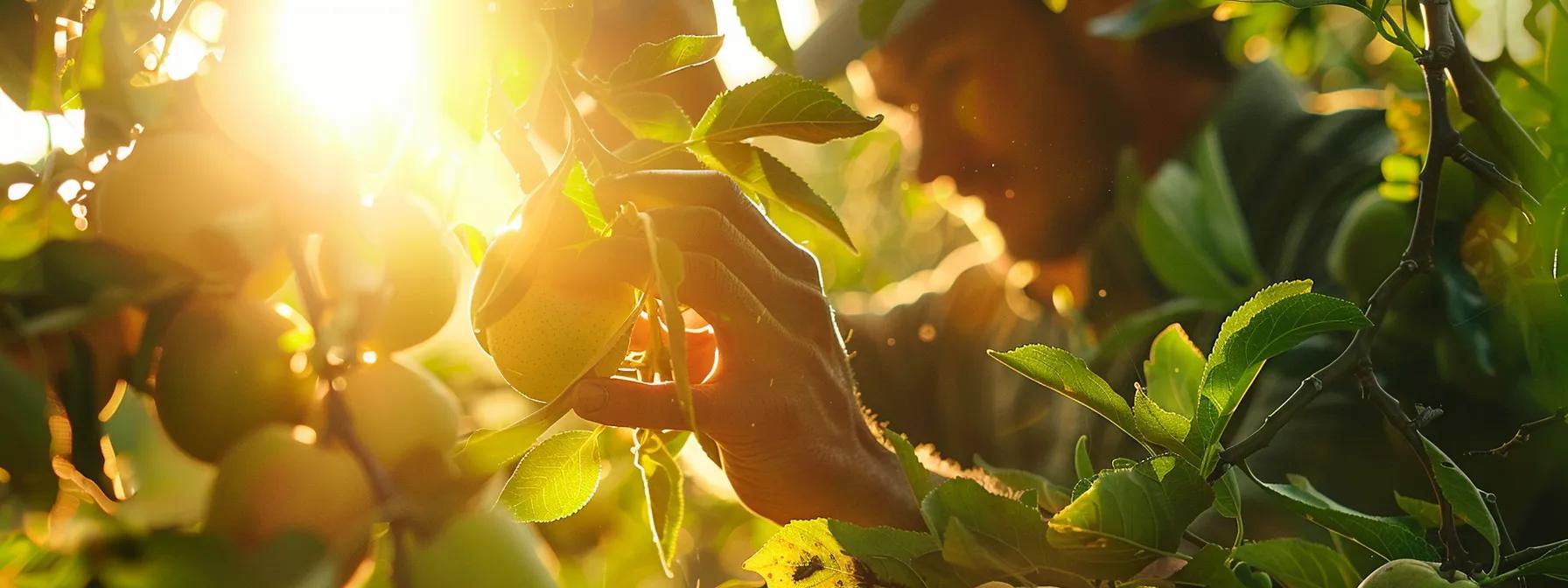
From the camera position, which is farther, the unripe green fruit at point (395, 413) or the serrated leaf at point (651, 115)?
the serrated leaf at point (651, 115)

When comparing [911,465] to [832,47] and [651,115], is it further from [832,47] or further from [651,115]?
[832,47]

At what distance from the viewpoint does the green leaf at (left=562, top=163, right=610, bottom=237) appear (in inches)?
16.8

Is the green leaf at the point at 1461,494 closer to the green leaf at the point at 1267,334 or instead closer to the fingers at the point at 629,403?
the green leaf at the point at 1267,334

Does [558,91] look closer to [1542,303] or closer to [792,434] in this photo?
[792,434]

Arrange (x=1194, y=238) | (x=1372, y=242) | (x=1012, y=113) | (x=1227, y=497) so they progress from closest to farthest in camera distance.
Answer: (x=1227, y=497) → (x=1372, y=242) → (x=1194, y=238) → (x=1012, y=113)

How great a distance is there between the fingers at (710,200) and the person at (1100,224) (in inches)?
16.1

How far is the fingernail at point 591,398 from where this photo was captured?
18.8 inches

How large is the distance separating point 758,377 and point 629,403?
20 cm

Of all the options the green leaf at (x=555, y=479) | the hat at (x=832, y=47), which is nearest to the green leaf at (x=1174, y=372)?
the green leaf at (x=555, y=479)

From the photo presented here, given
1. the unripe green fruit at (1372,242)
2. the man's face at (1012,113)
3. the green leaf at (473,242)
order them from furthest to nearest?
1. the man's face at (1012,113)
2. the unripe green fruit at (1372,242)
3. the green leaf at (473,242)

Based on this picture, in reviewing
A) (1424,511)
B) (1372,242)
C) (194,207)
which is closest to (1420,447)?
(1424,511)

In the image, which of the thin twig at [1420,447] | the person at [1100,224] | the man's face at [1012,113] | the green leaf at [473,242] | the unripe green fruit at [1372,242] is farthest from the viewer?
the man's face at [1012,113]

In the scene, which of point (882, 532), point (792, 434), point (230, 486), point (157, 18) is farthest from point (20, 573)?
point (792, 434)

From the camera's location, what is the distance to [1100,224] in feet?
7.07
